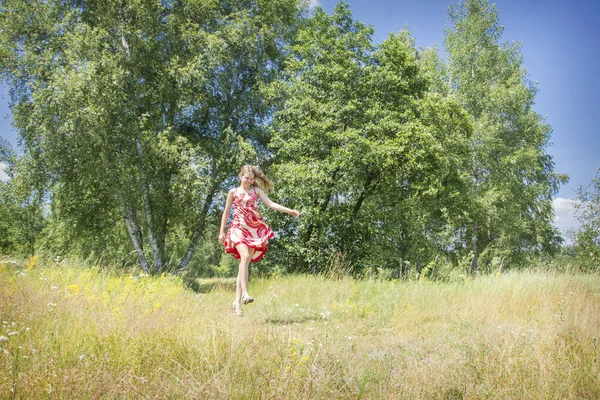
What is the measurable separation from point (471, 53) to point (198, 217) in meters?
19.1

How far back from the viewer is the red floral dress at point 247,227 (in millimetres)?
6066

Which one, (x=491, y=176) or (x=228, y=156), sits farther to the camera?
(x=491, y=176)

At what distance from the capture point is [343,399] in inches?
99.7

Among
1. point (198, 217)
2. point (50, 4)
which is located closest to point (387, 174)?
point (198, 217)

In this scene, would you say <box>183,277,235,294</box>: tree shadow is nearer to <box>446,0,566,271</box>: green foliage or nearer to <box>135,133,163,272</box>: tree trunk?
<box>135,133,163,272</box>: tree trunk

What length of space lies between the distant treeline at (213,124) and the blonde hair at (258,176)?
6.05 m

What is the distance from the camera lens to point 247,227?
6.14 meters

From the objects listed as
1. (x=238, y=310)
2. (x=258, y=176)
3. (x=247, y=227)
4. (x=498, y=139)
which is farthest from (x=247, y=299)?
(x=498, y=139)

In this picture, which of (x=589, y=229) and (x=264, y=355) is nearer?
(x=264, y=355)

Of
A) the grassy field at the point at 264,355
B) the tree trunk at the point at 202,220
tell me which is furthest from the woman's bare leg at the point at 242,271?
the tree trunk at the point at 202,220

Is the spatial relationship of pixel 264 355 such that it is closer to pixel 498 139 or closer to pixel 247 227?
pixel 247 227

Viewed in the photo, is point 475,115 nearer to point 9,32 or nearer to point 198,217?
point 198,217

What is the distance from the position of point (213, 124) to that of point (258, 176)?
952 cm

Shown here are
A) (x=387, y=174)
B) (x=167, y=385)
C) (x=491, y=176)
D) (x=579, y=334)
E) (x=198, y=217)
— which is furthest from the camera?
(x=491, y=176)
